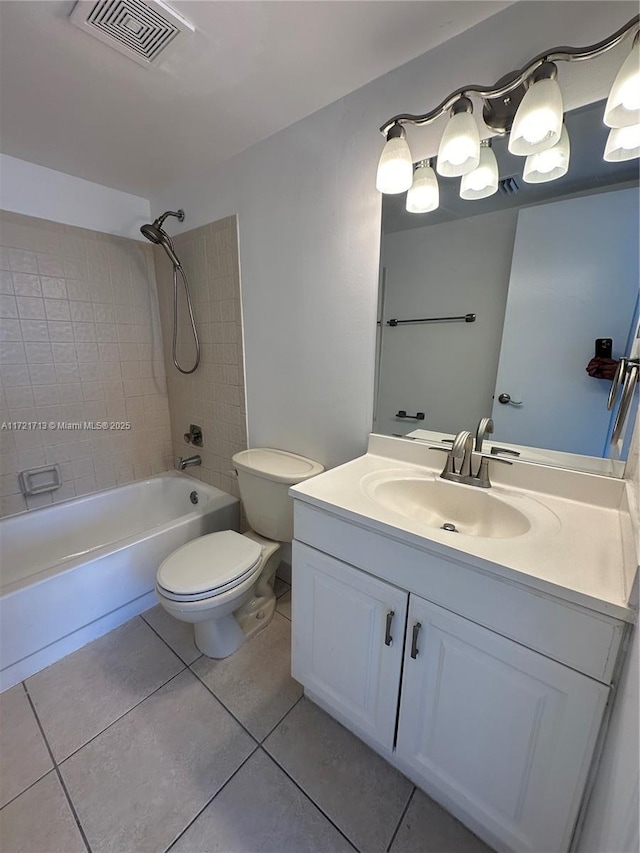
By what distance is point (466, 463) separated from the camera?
1102 millimetres

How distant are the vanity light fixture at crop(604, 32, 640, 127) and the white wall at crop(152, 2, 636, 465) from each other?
0.12 meters

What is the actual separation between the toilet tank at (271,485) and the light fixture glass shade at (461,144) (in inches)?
45.2

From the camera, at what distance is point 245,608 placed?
1.58 m

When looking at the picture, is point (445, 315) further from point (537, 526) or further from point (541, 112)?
point (537, 526)

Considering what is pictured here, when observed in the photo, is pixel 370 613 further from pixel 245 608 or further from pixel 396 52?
pixel 396 52

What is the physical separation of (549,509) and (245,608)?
1.33 metres

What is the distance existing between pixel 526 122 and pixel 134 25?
1.08 metres

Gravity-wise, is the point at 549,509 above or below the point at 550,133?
below

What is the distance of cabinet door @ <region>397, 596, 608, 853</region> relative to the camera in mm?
663

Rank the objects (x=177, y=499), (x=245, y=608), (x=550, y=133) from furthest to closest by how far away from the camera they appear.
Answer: (x=177, y=499) → (x=245, y=608) → (x=550, y=133)

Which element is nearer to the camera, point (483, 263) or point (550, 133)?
point (550, 133)

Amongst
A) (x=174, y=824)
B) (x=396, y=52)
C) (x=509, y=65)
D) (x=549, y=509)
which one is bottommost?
(x=174, y=824)

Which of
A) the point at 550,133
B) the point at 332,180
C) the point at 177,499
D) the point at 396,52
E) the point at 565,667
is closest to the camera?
the point at 565,667

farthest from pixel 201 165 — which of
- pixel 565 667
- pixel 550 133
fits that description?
pixel 565 667
